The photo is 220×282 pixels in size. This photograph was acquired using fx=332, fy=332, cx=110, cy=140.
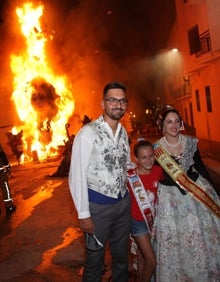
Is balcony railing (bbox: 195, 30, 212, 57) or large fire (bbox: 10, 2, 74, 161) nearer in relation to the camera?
balcony railing (bbox: 195, 30, 212, 57)

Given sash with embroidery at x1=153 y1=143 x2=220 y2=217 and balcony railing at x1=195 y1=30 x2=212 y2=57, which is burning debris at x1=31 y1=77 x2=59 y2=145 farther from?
sash with embroidery at x1=153 y1=143 x2=220 y2=217

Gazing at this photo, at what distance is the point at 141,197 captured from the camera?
3.52m

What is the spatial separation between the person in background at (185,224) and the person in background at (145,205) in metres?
0.09

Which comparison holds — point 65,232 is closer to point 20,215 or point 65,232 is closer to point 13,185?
point 20,215

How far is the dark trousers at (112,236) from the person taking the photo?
318cm

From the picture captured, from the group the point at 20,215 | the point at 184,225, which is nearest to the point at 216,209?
the point at 184,225

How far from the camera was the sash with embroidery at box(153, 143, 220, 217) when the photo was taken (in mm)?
3576

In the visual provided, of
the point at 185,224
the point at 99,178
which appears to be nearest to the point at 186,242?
the point at 185,224

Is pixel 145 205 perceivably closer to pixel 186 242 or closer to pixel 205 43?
pixel 186 242

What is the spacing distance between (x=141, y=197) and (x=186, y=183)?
52 centimetres

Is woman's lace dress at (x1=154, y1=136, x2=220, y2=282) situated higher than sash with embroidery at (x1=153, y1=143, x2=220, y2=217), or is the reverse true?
sash with embroidery at (x1=153, y1=143, x2=220, y2=217)

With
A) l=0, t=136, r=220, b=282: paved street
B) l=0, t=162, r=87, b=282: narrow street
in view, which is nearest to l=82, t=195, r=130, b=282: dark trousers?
l=0, t=136, r=220, b=282: paved street

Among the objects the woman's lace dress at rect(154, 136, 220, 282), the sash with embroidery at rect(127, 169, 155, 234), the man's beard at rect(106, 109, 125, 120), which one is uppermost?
the man's beard at rect(106, 109, 125, 120)

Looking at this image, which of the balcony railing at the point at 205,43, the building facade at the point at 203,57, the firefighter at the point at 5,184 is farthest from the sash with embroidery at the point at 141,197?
the balcony railing at the point at 205,43
